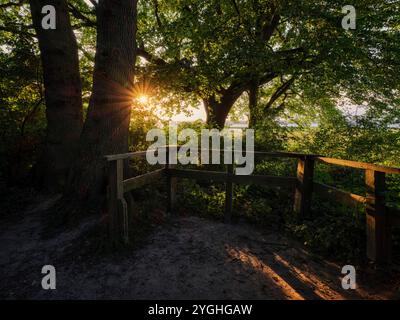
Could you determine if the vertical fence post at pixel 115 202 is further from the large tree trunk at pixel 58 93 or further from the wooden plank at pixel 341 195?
the large tree trunk at pixel 58 93

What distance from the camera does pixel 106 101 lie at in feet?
18.4

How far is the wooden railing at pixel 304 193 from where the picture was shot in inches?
143

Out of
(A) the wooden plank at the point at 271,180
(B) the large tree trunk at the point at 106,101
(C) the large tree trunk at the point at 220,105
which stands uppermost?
(C) the large tree trunk at the point at 220,105

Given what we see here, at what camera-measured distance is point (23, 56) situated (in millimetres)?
7852

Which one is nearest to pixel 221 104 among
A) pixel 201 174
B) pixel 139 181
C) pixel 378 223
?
pixel 201 174

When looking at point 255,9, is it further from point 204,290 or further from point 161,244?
point 204,290

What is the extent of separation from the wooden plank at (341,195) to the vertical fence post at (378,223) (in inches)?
7.5

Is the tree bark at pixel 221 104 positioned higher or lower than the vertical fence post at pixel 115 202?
higher

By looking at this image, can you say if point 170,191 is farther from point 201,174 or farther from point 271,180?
point 271,180

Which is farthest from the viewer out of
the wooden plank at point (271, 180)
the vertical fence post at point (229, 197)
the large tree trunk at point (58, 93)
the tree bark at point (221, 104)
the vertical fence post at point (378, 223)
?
the tree bark at point (221, 104)

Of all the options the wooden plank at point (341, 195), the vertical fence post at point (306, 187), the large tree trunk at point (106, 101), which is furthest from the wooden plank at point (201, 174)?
the wooden plank at point (341, 195)

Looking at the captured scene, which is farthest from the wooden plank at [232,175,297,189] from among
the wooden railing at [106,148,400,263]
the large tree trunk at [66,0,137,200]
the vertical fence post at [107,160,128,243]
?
the large tree trunk at [66,0,137,200]

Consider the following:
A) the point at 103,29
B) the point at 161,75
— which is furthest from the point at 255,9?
the point at 103,29
